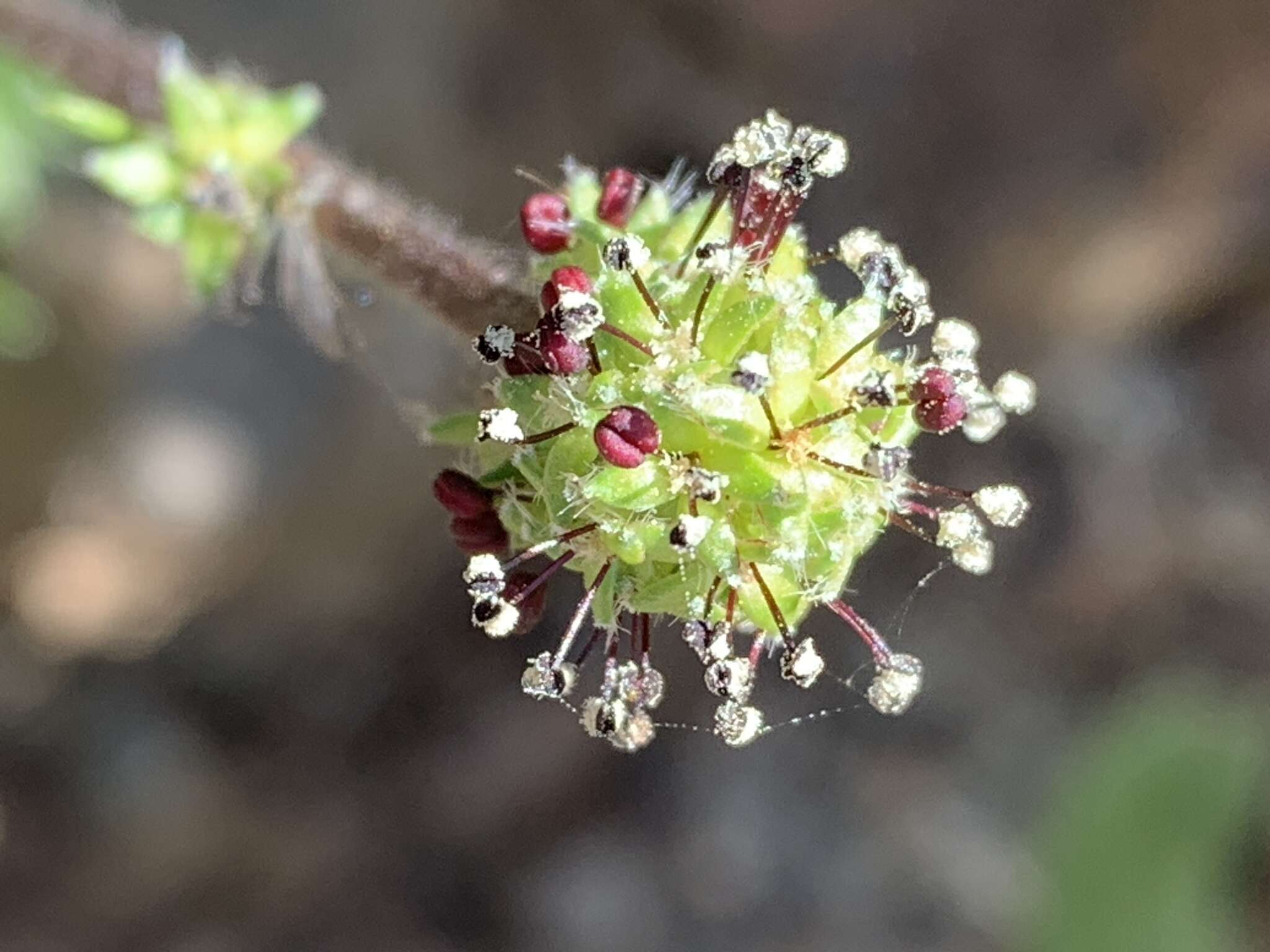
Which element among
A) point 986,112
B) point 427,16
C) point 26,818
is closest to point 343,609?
point 26,818

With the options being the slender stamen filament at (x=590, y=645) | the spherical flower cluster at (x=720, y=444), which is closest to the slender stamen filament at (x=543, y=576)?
the spherical flower cluster at (x=720, y=444)

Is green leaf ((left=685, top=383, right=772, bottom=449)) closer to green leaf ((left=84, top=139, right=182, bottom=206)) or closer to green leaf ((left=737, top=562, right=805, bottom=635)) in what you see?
green leaf ((left=737, top=562, right=805, bottom=635))

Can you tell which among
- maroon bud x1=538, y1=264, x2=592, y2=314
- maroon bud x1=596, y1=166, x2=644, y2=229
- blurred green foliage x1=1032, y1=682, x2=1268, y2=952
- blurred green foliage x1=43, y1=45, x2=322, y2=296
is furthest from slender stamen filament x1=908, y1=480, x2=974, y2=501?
blurred green foliage x1=1032, y1=682, x2=1268, y2=952

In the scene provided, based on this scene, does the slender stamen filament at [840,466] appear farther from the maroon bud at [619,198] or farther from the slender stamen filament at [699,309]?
the maroon bud at [619,198]

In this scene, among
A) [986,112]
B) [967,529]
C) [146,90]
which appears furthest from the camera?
[986,112]

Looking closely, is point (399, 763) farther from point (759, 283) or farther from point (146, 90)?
point (759, 283)

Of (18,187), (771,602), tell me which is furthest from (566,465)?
(18,187)
